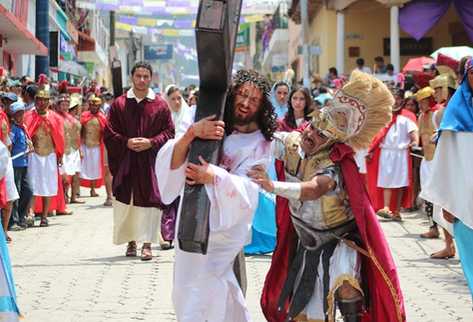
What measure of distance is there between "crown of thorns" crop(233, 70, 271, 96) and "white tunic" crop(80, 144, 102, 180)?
1201 cm

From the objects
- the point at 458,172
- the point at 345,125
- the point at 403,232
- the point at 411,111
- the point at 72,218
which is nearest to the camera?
the point at 345,125

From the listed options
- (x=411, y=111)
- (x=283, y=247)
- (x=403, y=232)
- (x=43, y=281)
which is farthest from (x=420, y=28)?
(x=283, y=247)

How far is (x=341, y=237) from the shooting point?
5285 mm

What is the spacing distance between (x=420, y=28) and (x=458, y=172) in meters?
18.0

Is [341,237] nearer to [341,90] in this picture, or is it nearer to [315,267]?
[315,267]

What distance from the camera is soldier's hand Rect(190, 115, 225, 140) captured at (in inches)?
176

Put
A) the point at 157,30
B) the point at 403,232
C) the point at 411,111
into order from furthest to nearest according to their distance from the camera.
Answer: the point at 157,30 → the point at 411,111 → the point at 403,232

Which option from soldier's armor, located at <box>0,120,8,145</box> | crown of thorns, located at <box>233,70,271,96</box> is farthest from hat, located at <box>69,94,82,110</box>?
crown of thorns, located at <box>233,70,271,96</box>

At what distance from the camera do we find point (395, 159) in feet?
46.2

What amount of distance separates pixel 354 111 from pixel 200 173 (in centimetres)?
110

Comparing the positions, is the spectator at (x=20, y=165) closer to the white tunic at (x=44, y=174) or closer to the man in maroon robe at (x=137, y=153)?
the white tunic at (x=44, y=174)

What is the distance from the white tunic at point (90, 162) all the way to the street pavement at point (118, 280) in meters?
4.54

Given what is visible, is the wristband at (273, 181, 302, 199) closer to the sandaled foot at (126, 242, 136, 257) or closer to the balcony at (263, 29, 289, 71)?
the sandaled foot at (126, 242, 136, 257)

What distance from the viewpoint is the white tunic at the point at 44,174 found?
1316 centimetres
